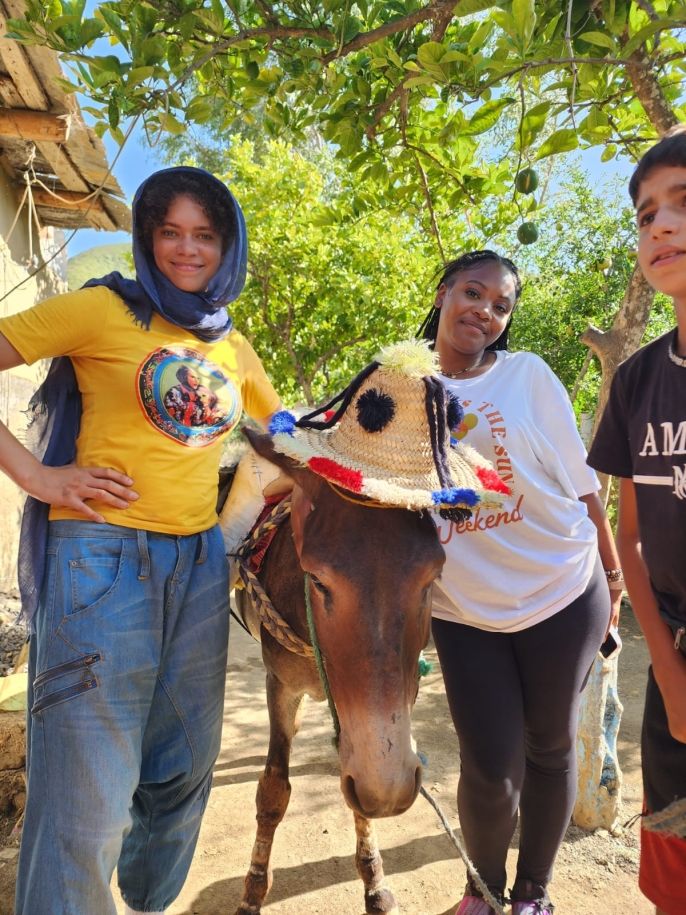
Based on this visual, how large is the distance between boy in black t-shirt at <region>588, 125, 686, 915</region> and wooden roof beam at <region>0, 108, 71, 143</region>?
437 centimetres

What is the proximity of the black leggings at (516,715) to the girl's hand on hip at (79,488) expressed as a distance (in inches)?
48.5

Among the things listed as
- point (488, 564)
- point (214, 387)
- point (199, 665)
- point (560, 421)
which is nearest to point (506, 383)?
point (560, 421)

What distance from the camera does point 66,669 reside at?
166cm

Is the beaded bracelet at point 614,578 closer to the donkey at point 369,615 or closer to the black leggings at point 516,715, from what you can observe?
the black leggings at point 516,715

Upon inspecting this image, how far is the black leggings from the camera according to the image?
2129mm

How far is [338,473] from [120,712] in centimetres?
88

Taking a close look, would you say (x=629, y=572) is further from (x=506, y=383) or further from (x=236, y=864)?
A: (x=236, y=864)

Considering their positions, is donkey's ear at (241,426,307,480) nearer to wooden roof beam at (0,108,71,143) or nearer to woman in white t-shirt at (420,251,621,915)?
woman in white t-shirt at (420,251,621,915)

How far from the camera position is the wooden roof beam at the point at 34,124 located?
457 cm

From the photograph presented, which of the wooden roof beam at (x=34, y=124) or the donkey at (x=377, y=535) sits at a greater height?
the wooden roof beam at (x=34, y=124)

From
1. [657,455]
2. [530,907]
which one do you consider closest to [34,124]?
[657,455]

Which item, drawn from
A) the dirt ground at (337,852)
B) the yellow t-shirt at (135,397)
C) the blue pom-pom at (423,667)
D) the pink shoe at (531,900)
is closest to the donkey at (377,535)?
the blue pom-pom at (423,667)

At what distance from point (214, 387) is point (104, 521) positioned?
0.54 m

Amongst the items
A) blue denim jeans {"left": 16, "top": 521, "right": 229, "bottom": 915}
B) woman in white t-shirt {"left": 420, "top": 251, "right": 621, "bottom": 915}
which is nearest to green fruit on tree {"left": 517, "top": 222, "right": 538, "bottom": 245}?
woman in white t-shirt {"left": 420, "top": 251, "right": 621, "bottom": 915}
